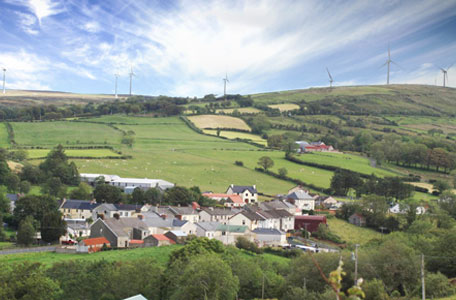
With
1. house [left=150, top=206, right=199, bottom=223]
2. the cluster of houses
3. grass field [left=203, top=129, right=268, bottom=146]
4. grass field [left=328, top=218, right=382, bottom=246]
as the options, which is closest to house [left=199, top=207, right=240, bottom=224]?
the cluster of houses

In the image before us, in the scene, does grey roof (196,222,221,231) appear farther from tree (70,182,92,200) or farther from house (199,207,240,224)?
tree (70,182,92,200)

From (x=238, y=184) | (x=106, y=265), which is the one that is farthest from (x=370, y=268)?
(x=238, y=184)

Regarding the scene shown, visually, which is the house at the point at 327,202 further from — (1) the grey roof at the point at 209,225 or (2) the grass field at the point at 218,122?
(2) the grass field at the point at 218,122

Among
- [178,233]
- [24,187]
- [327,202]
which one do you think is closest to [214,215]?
[178,233]

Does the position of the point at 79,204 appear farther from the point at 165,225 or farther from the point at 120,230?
the point at 120,230

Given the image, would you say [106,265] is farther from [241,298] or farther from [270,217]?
[270,217]
